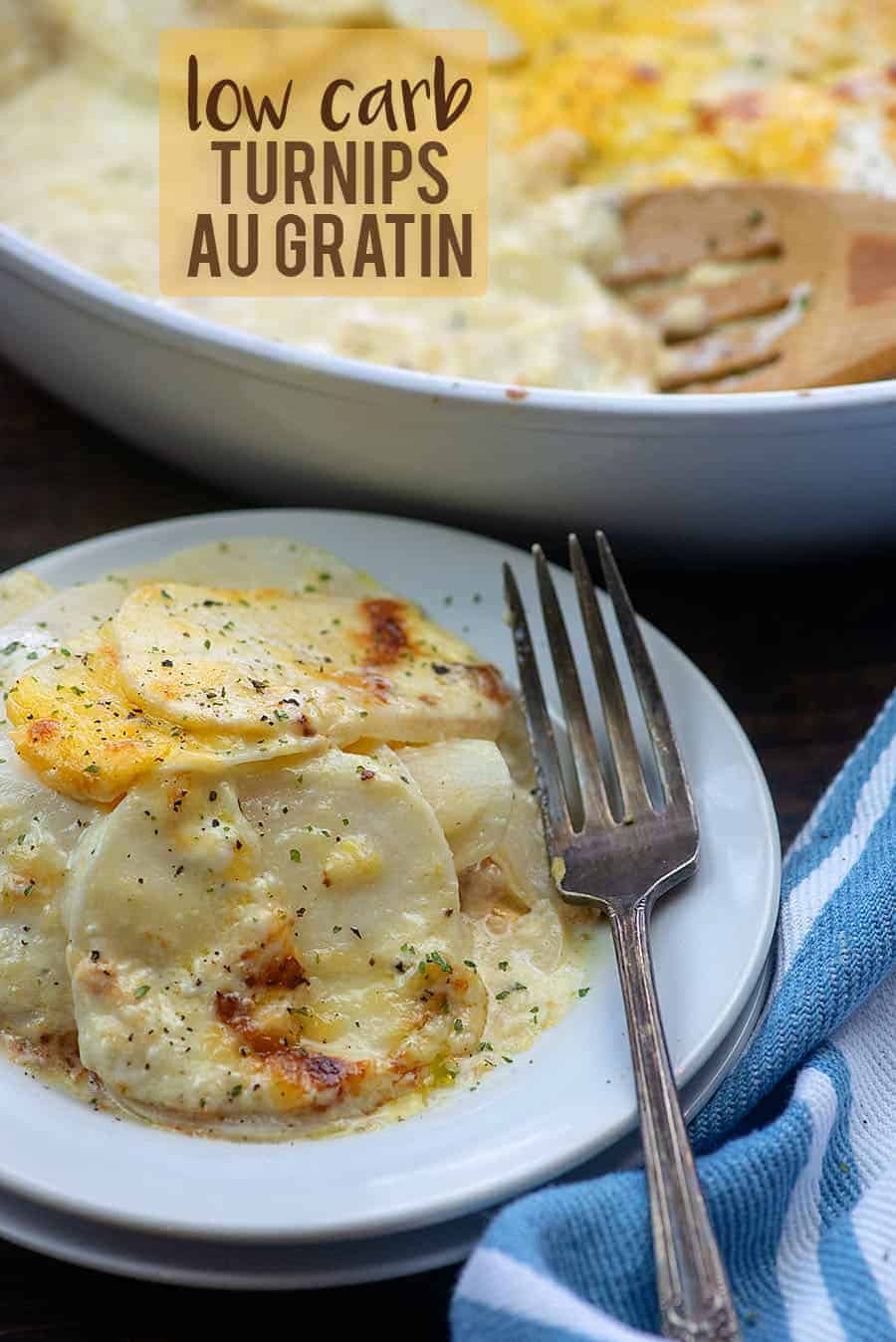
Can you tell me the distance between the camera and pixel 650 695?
196 cm

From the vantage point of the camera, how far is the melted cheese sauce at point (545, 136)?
8.55 ft

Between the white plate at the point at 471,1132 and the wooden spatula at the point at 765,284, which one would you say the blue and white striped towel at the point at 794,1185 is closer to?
the white plate at the point at 471,1132

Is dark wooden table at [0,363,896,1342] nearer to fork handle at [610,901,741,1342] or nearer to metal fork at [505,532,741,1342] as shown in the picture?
metal fork at [505,532,741,1342]

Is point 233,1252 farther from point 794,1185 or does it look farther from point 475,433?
point 475,433

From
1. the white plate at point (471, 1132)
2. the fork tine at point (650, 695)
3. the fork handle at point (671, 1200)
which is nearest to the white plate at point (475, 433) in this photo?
the fork tine at point (650, 695)

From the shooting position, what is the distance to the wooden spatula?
2.44m

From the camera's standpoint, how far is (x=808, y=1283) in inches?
59.6

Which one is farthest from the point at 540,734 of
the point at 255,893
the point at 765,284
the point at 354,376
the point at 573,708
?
the point at 765,284

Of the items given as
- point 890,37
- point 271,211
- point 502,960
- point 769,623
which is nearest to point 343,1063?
point 502,960

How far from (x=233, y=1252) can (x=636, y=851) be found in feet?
2.12

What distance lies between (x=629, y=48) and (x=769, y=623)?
1521 mm

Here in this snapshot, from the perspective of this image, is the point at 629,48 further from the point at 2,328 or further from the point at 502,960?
the point at 502,960

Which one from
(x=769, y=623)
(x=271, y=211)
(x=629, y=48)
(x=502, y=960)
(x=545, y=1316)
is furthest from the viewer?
(x=629, y=48)

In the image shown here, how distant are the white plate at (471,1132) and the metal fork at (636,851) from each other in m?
0.05
